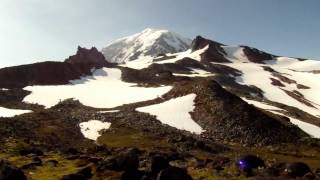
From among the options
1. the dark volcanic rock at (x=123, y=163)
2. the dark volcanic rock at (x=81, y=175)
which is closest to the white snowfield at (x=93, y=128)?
the dark volcanic rock at (x=123, y=163)

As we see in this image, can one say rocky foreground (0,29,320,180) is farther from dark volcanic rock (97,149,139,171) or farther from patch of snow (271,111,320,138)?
patch of snow (271,111,320,138)

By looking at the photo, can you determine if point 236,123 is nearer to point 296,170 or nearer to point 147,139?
point 147,139

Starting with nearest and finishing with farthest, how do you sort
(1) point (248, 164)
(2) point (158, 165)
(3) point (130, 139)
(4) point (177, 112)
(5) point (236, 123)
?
1. (2) point (158, 165)
2. (1) point (248, 164)
3. (3) point (130, 139)
4. (5) point (236, 123)
5. (4) point (177, 112)

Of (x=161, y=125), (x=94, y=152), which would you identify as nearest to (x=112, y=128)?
(x=161, y=125)

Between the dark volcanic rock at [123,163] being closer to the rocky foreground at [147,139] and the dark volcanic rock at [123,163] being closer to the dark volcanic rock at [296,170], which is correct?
the rocky foreground at [147,139]

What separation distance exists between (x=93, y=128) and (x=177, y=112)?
20096mm

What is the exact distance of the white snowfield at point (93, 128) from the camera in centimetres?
9662

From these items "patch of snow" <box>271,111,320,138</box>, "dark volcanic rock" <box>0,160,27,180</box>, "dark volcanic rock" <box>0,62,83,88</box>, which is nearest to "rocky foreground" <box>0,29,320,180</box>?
"dark volcanic rock" <box>0,160,27,180</box>

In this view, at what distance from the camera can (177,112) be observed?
110625 millimetres

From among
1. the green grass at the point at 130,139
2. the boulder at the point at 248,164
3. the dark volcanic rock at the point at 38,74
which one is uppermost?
the dark volcanic rock at the point at 38,74

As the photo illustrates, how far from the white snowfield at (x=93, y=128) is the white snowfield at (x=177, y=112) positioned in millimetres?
12255

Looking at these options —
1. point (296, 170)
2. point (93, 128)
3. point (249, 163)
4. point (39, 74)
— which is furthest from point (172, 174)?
point (39, 74)

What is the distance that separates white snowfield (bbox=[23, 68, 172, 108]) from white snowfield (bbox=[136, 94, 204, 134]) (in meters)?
12.1

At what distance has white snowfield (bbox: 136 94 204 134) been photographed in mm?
103150
